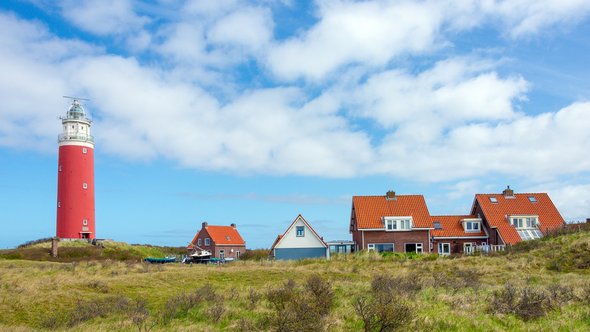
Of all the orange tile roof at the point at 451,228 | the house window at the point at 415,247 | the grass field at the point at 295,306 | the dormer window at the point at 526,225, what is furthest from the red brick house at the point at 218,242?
the grass field at the point at 295,306

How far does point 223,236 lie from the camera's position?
6856cm

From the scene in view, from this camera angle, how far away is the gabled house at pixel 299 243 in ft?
156

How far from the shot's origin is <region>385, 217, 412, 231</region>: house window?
4819cm

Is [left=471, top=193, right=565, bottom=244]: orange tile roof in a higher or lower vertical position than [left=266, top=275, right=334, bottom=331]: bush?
higher

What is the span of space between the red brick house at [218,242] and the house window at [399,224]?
24.8 m

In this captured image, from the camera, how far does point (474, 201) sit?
53906mm

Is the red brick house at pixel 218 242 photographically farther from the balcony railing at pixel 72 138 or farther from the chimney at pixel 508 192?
the chimney at pixel 508 192

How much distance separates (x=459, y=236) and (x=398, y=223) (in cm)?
673

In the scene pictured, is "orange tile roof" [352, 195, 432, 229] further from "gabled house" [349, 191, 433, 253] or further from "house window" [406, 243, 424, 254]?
"house window" [406, 243, 424, 254]

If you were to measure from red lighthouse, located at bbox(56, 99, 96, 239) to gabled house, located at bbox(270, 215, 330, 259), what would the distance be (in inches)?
798

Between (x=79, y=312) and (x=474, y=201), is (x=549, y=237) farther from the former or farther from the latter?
(x=79, y=312)

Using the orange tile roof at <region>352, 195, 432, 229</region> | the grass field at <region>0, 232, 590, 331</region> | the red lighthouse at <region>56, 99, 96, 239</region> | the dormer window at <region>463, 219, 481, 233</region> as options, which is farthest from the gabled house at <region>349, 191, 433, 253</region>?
the red lighthouse at <region>56, 99, 96, 239</region>

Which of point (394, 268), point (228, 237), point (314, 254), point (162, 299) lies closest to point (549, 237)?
point (394, 268)

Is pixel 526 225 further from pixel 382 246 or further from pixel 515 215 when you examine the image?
pixel 382 246
